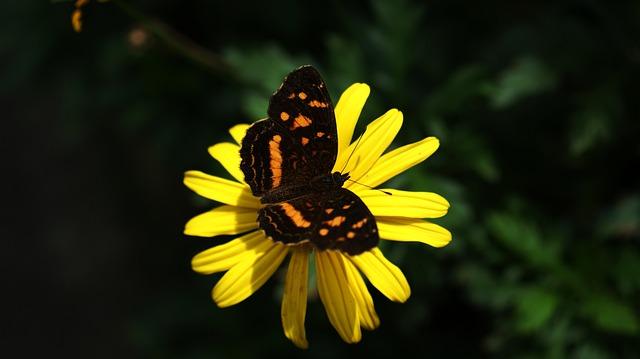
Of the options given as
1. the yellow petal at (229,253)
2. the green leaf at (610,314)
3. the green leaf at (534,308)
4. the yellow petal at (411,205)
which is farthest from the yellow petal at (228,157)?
the green leaf at (610,314)

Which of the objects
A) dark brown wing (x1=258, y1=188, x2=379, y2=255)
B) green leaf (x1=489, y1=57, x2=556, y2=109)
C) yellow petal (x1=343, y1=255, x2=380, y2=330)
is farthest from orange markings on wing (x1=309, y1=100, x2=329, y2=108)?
green leaf (x1=489, y1=57, x2=556, y2=109)

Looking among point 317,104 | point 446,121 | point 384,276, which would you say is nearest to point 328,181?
point 317,104

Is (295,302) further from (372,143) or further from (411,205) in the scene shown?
(372,143)

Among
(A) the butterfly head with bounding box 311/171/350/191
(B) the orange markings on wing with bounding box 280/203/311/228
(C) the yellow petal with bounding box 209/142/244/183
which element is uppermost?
(C) the yellow petal with bounding box 209/142/244/183

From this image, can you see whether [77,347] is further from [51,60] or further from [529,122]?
[529,122]

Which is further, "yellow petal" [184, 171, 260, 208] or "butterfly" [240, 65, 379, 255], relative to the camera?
"yellow petal" [184, 171, 260, 208]

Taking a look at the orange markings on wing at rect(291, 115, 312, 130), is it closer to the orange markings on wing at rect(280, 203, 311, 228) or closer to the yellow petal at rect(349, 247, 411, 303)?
the orange markings on wing at rect(280, 203, 311, 228)
